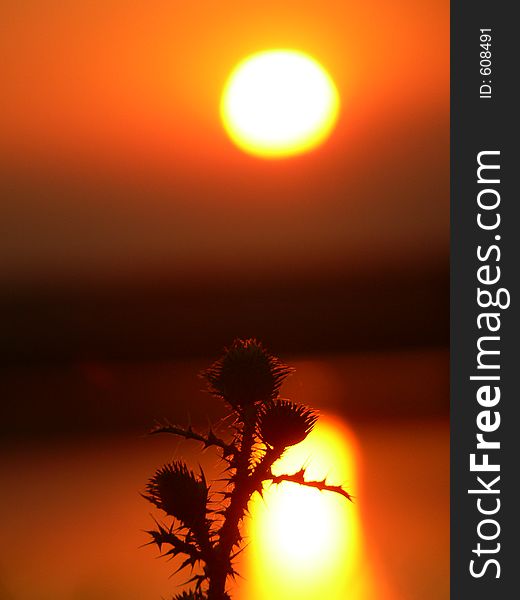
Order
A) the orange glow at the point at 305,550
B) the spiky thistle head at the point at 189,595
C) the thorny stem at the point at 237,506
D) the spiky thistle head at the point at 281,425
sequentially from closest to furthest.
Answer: the spiky thistle head at the point at 189,595
the thorny stem at the point at 237,506
the spiky thistle head at the point at 281,425
the orange glow at the point at 305,550

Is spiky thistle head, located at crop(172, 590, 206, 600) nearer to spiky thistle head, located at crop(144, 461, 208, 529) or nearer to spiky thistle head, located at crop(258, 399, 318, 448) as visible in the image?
spiky thistle head, located at crop(144, 461, 208, 529)

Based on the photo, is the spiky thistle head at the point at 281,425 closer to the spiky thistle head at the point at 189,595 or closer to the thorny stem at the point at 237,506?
the thorny stem at the point at 237,506

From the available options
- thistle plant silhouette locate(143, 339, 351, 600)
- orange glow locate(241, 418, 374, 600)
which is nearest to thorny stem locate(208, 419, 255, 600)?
thistle plant silhouette locate(143, 339, 351, 600)

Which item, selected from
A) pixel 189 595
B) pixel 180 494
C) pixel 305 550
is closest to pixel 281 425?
pixel 180 494

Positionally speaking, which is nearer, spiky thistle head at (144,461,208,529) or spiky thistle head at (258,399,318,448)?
spiky thistle head at (144,461,208,529)

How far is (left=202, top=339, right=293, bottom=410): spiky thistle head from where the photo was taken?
165 cm

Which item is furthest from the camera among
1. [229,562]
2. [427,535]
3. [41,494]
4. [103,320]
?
[103,320]

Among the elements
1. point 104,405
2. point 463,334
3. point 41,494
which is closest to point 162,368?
point 104,405

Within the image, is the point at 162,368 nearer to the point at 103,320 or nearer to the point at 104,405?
the point at 103,320

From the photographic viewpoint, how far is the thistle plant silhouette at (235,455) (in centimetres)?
159

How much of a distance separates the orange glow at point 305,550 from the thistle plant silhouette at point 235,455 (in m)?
3.09

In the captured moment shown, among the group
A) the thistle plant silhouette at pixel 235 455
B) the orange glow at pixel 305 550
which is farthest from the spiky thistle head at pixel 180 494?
the orange glow at pixel 305 550

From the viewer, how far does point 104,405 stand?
102 feet

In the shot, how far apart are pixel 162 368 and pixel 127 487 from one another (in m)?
Answer: 41.3
